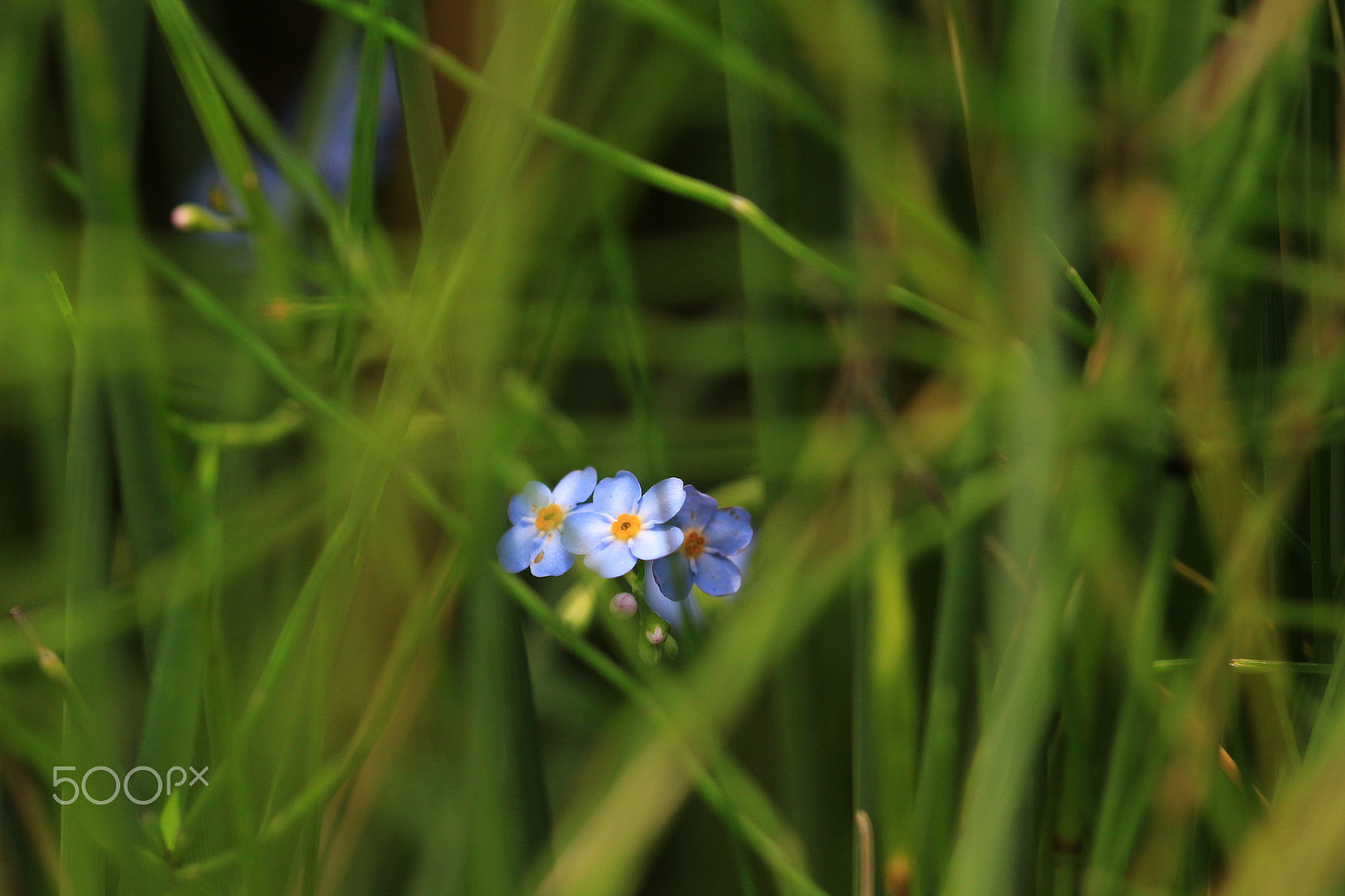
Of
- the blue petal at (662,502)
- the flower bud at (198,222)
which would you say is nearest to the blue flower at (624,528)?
the blue petal at (662,502)

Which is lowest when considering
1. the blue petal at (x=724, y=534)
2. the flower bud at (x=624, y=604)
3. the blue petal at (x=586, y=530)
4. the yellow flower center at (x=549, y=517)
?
the flower bud at (x=624, y=604)

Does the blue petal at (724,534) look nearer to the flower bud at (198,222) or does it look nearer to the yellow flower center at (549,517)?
the yellow flower center at (549,517)

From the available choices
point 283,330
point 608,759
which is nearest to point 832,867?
point 608,759

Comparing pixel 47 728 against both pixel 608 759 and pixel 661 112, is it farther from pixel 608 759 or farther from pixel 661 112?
pixel 661 112

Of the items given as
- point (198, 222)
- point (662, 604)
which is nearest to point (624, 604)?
point (662, 604)

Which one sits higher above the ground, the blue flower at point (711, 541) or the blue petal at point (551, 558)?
the blue flower at point (711, 541)

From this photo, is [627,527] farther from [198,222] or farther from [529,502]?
[198,222]
